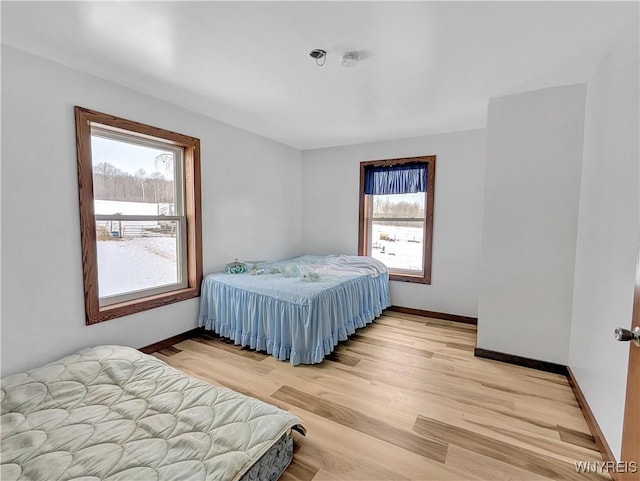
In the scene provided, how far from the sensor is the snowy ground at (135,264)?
2.49m

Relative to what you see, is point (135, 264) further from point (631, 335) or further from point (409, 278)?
point (631, 335)

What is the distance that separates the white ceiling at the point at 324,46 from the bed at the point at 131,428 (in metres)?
2.20

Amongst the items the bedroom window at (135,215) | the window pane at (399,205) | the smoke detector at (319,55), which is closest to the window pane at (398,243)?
the window pane at (399,205)

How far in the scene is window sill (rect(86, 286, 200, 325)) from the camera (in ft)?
7.76

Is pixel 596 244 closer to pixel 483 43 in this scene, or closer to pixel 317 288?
pixel 483 43

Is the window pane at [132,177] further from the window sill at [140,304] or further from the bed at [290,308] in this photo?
the bed at [290,308]

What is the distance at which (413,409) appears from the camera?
1948 mm

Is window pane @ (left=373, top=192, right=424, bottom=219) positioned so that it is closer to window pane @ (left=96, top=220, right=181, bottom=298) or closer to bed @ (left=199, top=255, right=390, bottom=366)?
bed @ (left=199, top=255, right=390, bottom=366)

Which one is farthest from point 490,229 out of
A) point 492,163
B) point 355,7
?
point 355,7

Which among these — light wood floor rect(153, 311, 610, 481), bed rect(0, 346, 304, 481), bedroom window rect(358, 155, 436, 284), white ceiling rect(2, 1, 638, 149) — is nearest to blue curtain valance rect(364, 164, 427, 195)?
bedroom window rect(358, 155, 436, 284)

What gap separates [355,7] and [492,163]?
183 cm

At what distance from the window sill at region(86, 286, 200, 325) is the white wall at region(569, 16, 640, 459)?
3.36m

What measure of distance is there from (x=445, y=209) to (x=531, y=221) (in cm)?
130

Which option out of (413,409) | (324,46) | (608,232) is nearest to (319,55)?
(324,46)
